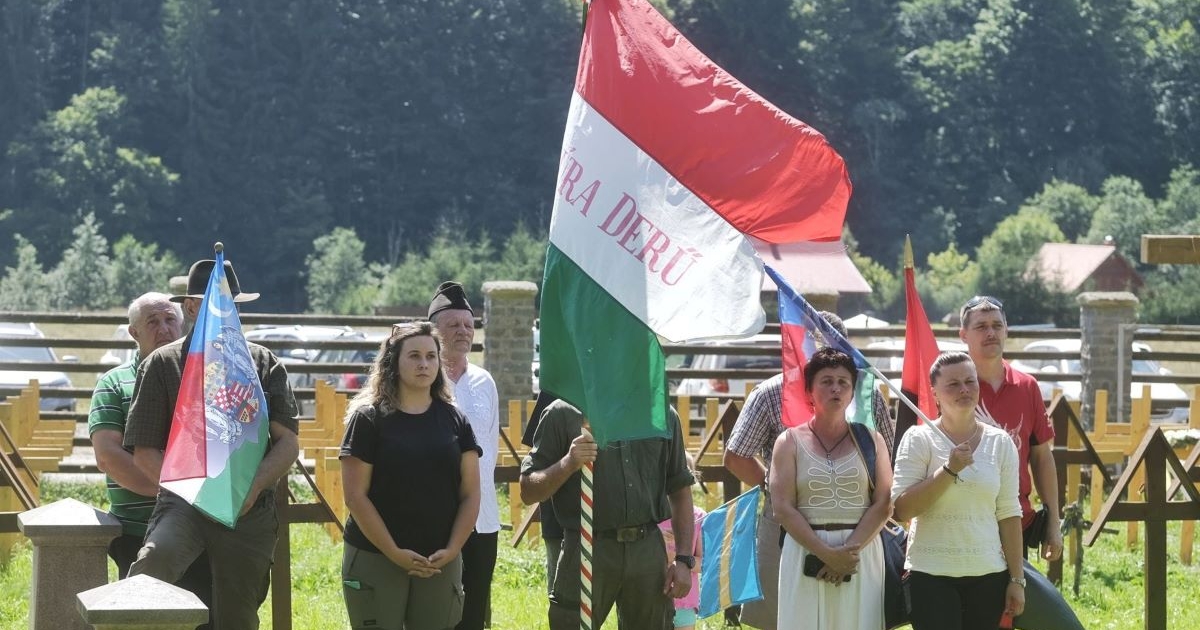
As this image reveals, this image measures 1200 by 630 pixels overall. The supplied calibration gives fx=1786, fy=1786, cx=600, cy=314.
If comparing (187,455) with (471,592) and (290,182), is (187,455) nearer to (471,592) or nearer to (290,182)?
(471,592)

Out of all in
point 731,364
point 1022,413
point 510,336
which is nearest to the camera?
point 1022,413

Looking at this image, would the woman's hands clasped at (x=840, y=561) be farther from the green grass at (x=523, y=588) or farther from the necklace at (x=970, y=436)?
the green grass at (x=523, y=588)

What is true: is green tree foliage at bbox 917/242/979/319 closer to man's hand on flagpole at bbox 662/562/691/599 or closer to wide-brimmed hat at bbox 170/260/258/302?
wide-brimmed hat at bbox 170/260/258/302

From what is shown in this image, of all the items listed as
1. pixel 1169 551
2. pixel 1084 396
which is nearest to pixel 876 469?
pixel 1169 551

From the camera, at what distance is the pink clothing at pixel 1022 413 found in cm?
743

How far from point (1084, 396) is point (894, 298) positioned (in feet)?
160

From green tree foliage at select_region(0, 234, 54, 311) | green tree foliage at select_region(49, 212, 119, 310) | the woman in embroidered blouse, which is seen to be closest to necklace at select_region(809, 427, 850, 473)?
the woman in embroidered blouse

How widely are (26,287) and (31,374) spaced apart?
47.0m

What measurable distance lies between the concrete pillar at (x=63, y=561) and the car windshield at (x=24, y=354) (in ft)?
51.1

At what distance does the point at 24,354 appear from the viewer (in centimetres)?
2242

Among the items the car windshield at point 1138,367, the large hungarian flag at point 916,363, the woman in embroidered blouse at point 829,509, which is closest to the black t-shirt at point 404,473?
the woman in embroidered blouse at point 829,509

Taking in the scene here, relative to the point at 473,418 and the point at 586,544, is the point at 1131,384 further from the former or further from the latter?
the point at 586,544

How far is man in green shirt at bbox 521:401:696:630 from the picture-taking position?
6668 millimetres

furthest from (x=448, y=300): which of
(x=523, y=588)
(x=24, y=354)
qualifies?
(x=24, y=354)
